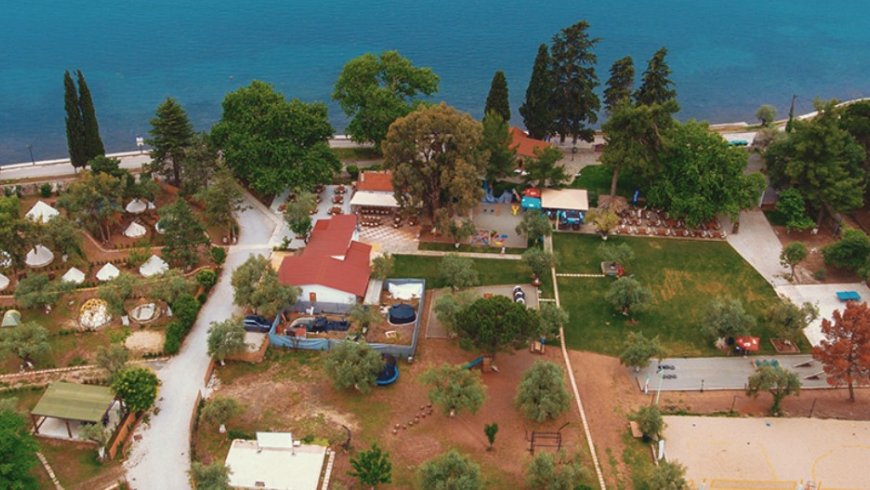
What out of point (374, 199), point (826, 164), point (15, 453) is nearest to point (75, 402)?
point (15, 453)

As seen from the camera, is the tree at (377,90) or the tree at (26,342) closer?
the tree at (26,342)

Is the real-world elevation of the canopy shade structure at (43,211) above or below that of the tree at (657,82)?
below

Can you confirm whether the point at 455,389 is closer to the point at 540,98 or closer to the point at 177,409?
the point at 177,409

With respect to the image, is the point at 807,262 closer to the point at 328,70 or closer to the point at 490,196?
the point at 490,196

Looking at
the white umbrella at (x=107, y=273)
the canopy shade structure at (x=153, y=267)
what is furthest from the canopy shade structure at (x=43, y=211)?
the canopy shade structure at (x=153, y=267)

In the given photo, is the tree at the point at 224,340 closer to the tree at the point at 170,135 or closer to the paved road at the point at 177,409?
the paved road at the point at 177,409

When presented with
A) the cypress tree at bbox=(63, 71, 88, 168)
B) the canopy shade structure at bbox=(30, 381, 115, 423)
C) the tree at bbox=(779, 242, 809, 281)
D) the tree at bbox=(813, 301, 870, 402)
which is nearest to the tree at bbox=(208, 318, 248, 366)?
the canopy shade structure at bbox=(30, 381, 115, 423)
